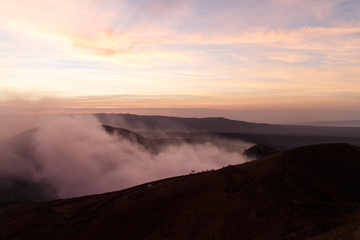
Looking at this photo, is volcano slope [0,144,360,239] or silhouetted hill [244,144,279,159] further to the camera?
silhouetted hill [244,144,279,159]

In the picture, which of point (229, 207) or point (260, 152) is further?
point (260, 152)

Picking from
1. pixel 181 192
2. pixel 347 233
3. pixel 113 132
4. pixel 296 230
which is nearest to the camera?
pixel 347 233

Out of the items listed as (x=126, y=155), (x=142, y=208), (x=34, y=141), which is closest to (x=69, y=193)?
(x=126, y=155)

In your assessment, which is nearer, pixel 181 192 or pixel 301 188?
pixel 301 188

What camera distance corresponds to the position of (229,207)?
29.7 metres

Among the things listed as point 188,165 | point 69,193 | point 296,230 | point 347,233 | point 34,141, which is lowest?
point 69,193

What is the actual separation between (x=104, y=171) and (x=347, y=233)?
12293 cm

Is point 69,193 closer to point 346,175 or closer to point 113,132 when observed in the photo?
point 113,132

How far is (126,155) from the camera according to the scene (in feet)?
442

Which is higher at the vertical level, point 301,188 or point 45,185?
point 301,188

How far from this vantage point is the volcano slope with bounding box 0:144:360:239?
75.4 feet

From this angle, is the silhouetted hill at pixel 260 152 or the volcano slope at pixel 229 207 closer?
the volcano slope at pixel 229 207

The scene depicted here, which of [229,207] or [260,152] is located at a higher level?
[229,207]

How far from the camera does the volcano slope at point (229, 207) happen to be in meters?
23.0
